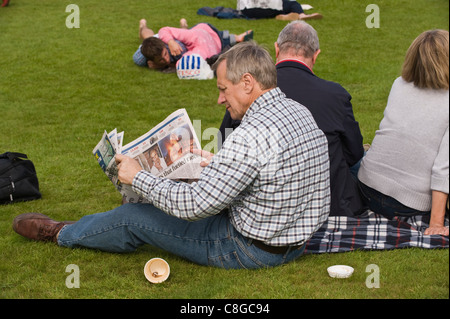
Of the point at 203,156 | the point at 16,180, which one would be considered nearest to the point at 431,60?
the point at 203,156

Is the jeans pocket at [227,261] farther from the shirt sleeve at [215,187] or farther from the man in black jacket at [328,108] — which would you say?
the man in black jacket at [328,108]

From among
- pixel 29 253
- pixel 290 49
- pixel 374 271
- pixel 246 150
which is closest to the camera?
pixel 246 150

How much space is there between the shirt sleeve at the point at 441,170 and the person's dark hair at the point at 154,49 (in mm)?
6343

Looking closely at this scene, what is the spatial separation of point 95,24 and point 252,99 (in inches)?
376

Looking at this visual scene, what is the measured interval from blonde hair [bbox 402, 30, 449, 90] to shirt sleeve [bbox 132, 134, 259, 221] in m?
1.34

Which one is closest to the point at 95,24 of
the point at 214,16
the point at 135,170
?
the point at 214,16

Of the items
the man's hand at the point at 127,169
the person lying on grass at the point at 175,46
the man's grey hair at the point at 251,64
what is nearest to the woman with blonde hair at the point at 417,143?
the man's grey hair at the point at 251,64

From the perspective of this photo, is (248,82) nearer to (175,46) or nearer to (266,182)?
(266,182)

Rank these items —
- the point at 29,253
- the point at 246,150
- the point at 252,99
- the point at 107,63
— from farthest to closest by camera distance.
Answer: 1. the point at 107,63
2. the point at 29,253
3. the point at 252,99
4. the point at 246,150

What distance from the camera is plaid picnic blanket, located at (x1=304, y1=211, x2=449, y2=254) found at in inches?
153

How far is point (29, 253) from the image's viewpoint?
403cm

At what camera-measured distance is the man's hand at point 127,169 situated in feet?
11.2

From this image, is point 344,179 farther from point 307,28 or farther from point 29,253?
point 29,253

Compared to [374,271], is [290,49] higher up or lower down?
higher up
